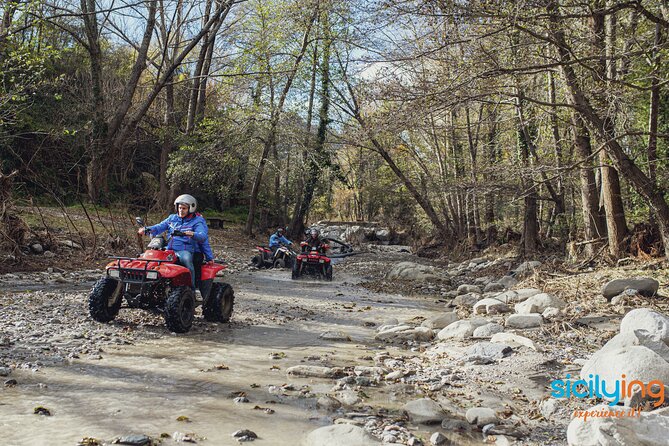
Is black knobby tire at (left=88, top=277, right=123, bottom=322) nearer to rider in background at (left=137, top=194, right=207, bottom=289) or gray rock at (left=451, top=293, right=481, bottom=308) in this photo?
rider in background at (left=137, top=194, right=207, bottom=289)

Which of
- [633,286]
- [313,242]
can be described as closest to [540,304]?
[633,286]

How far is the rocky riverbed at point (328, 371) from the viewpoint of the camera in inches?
151

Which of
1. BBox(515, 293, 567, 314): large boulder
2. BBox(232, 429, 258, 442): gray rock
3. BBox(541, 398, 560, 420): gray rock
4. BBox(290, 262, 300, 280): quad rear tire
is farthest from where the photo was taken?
BBox(290, 262, 300, 280): quad rear tire

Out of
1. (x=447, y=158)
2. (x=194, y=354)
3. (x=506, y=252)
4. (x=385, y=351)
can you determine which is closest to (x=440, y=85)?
(x=385, y=351)

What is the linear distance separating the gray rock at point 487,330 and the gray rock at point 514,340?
9.9 inches

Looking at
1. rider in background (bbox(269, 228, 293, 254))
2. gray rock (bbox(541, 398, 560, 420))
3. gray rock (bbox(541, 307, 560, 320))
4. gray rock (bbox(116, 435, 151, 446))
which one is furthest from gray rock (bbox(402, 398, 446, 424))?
rider in background (bbox(269, 228, 293, 254))

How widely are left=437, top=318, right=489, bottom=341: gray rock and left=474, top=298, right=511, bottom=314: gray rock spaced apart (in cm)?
141

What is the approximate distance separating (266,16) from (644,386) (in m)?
22.9

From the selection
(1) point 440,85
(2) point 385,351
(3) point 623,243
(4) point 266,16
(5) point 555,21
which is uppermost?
(4) point 266,16

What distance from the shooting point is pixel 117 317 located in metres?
7.42

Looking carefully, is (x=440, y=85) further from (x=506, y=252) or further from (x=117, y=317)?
Answer: (x=506, y=252)

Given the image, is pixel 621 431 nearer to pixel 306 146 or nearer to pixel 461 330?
pixel 461 330

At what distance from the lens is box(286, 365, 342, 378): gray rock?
539 centimetres

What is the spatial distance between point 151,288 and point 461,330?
12.5ft
